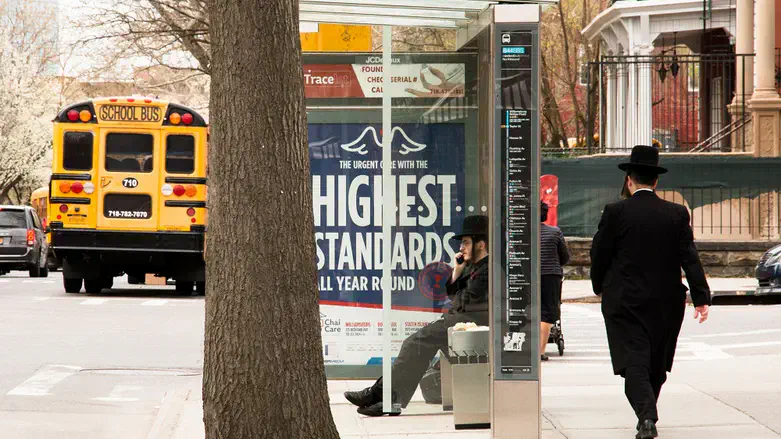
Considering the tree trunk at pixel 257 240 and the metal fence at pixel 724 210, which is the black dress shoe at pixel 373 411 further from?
the metal fence at pixel 724 210

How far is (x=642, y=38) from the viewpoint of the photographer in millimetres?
27047

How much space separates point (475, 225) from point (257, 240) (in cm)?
270

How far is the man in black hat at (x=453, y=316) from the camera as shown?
7.93m

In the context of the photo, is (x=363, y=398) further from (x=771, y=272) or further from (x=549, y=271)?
(x=771, y=272)

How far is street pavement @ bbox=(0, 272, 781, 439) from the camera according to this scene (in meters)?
7.99

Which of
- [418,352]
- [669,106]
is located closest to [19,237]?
[669,106]

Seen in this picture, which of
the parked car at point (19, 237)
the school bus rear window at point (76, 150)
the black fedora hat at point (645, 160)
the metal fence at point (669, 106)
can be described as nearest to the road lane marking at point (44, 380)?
the black fedora hat at point (645, 160)

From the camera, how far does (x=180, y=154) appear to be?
67.7 feet

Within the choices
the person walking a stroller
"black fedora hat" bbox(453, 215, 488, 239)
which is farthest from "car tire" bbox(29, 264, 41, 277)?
"black fedora hat" bbox(453, 215, 488, 239)

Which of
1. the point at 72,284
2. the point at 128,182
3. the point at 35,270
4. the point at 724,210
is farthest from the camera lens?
the point at 35,270

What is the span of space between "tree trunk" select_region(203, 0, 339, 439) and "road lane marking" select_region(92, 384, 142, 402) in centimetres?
444

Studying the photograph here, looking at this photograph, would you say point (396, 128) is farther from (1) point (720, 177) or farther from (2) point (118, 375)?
(1) point (720, 177)

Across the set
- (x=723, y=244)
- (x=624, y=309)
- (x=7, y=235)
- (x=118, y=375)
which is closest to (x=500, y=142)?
(x=624, y=309)

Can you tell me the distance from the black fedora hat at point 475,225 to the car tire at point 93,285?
49.4 ft
